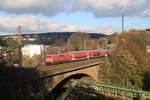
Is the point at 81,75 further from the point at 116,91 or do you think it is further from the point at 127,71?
the point at 116,91

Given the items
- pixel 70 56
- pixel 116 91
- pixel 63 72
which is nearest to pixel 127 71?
pixel 116 91

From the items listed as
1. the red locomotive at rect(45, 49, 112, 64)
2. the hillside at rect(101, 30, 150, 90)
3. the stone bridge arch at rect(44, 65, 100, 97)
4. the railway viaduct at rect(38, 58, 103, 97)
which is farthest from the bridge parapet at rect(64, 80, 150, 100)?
the red locomotive at rect(45, 49, 112, 64)

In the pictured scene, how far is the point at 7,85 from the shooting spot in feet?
57.0

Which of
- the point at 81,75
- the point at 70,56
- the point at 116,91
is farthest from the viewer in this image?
the point at 70,56

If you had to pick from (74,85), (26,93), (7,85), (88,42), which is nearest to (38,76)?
(26,93)

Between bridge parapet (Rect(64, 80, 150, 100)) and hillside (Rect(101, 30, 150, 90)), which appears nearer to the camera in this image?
bridge parapet (Rect(64, 80, 150, 100))

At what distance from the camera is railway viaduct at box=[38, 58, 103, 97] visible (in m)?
22.4

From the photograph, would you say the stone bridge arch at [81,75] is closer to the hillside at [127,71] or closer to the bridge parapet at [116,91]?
the hillside at [127,71]

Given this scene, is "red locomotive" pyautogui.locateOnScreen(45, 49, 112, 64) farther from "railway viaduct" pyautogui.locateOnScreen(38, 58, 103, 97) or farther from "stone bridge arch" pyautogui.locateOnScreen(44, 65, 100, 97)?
"railway viaduct" pyautogui.locateOnScreen(38, 58, 103, 97)

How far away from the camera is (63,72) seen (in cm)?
2550

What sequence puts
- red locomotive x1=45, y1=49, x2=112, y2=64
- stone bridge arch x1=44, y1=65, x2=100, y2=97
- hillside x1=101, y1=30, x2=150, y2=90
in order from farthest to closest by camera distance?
red locomotive x1=45, y1=49, x2=112, y2=64 → hillside x1=101, y1=30, x2=150, y2=90 → stone bridge arch x1=44, y1=65, x2=100, y2=97

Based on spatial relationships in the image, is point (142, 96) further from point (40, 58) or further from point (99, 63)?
point (40, 58)

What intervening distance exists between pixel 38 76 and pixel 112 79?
56.8 ft

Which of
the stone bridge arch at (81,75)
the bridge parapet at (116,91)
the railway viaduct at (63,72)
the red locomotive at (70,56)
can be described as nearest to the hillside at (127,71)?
the stone bridge arch at (81,75)
